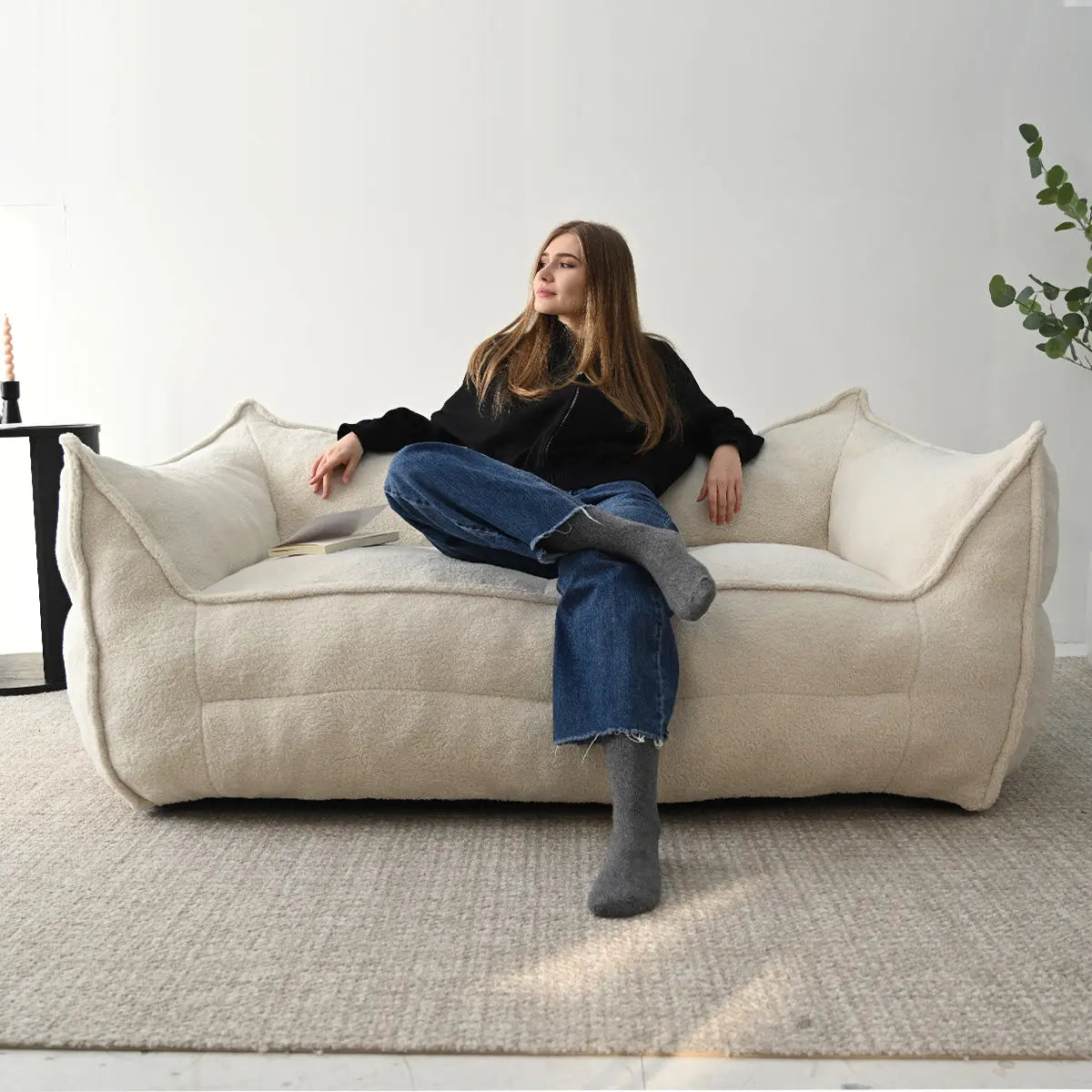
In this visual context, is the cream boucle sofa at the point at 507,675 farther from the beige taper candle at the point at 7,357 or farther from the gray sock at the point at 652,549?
the beige taper candle at the point at 7,357

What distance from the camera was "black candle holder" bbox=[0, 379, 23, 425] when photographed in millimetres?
2750

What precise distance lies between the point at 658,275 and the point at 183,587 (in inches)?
68.7

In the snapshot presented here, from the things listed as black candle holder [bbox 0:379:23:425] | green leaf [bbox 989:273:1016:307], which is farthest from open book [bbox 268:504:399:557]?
green leaf [bbox 989:273:1016:307]

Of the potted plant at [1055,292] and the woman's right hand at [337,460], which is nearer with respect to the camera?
the woman's right hand at [337,460]

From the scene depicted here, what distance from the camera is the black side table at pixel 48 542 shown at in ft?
8.74

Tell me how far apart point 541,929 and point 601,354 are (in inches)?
45.3

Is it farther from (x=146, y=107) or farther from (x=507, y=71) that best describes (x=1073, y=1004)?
(x=146, y=107)

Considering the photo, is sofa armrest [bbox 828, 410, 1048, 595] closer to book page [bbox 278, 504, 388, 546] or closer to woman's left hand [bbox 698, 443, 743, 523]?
woman's left hand [bbox 698, 443, 743, 523]

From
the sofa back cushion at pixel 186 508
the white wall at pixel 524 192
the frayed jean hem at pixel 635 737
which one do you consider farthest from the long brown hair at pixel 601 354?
the white wall at pixel 524 192

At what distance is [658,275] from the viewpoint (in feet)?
10.2

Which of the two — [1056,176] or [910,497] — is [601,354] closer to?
[910,497]

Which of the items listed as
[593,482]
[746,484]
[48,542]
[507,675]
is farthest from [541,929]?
[48,542]

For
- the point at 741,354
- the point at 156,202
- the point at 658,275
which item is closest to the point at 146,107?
the point at 156,202

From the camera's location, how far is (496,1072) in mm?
1073
